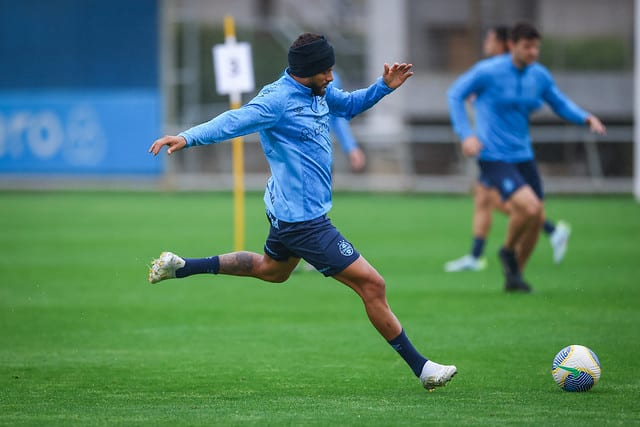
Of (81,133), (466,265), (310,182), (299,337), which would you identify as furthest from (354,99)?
(81,133)

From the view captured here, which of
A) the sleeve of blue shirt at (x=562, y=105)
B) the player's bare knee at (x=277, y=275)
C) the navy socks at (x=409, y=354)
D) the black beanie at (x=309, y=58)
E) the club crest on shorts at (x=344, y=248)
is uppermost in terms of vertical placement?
the black beanie at (x=309, y=58)

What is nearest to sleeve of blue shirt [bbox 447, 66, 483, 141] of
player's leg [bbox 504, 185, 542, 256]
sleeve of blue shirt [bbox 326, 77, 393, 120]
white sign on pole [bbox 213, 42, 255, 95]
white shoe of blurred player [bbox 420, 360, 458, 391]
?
player's leg [bbox 504, 185, 542, 256]

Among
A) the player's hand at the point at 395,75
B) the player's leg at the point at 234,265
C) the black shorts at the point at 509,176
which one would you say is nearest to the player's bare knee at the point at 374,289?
the player's leg at the point at 234,265

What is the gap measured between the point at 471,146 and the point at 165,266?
434cm

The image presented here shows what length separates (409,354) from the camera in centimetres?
752

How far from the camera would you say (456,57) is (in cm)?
3106

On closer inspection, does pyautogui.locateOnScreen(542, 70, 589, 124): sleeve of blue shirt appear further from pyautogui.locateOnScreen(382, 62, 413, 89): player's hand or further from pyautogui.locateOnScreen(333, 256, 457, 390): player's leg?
pyautogui.locateOnScreen(333, 256, 457, 390): player's leg

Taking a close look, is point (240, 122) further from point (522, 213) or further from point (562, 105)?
point (562, 105)

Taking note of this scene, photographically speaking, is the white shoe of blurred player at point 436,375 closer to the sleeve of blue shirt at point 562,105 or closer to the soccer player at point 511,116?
the soccer player at point 511,116

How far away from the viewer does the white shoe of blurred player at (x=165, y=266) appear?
322 inches

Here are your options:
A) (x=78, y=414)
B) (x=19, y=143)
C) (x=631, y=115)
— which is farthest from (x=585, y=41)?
(x=78, y=414)

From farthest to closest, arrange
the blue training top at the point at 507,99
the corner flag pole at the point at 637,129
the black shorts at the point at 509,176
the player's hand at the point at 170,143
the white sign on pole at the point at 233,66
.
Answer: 1. the corner flag pole at the point at 637,129
2. the white sign on pole at the point at 233,66
3. the blue training top at the point at 507,99
4. the black shorts at the point at 509,176
5. the player's hand at the point at 170,143

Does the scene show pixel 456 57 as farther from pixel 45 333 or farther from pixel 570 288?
pixel 45 333

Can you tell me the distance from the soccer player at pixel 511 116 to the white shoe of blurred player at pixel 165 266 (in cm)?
467
